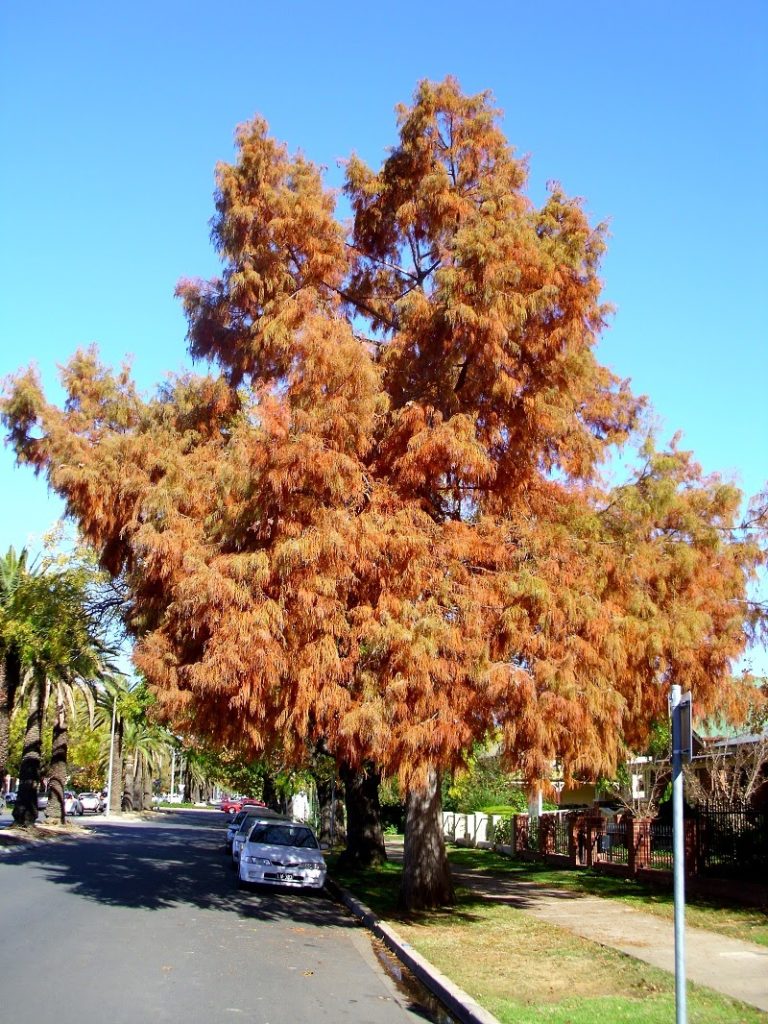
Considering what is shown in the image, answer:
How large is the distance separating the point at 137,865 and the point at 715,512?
723 inches

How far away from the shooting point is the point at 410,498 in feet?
46.1

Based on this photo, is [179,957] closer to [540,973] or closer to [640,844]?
[540,973]

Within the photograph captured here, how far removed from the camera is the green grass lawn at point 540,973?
351 inches

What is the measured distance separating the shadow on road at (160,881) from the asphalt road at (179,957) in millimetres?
73

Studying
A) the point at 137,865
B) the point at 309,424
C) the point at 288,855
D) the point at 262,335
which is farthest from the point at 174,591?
the point at 137,865

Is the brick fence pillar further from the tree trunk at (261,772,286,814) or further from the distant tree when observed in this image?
the tree trunk at (261,772,286,814)

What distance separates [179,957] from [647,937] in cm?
676

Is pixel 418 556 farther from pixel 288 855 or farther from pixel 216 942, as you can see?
pixel 288 855

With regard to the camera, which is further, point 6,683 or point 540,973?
point 6,683

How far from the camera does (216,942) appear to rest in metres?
13.1

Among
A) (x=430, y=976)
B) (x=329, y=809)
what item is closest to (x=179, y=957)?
(x=430, y=976)

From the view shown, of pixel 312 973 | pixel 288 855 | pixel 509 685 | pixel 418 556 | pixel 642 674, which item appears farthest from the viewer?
pixel 288 855

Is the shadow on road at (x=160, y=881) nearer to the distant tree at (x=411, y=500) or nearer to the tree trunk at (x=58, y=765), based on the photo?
the distant tree at (x=411, y=500)

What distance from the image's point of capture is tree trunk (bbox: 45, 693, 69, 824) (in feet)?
136
